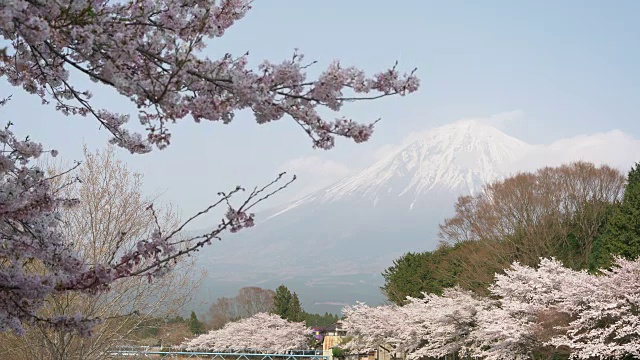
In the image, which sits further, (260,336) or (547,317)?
(260,336)

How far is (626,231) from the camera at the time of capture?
73.0ft

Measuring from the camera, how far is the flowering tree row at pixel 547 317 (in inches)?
651

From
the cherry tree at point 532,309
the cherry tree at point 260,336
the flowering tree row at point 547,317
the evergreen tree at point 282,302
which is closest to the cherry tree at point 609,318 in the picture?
the flowering tree row at point 547,317

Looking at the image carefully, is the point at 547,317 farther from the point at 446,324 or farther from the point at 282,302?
the point at 282,302

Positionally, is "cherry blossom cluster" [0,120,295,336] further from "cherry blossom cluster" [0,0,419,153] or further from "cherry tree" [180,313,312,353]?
"cherry tree" [180,313,312,353]

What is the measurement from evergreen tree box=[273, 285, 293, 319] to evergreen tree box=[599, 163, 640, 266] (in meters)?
29.3

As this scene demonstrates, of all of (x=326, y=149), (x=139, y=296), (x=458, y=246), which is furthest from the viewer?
(x=458, y=246)

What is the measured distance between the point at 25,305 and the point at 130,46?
1.60 meters

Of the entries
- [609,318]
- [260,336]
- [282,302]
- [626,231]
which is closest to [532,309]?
[609,318]

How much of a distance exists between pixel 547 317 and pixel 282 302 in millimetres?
32958

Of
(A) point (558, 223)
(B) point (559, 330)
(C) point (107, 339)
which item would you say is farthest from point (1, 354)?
(A) point (558, 223)

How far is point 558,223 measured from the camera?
2748 centimetres

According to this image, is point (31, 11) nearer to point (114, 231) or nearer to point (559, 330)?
point (114, 231)

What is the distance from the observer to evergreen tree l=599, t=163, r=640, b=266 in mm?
21703
